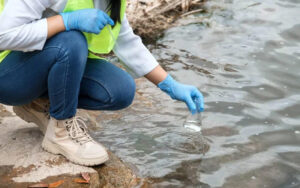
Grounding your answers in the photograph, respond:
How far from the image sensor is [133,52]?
2801 millimetres

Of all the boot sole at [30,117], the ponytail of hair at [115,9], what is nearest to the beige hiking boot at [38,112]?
the boot sole at [30,117]

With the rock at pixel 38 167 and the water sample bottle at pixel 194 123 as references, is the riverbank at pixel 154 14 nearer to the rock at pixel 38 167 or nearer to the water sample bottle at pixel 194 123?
the water sample bottle at pixel 194 123

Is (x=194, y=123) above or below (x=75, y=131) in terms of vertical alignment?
below

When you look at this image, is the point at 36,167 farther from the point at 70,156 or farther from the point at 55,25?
the point at 55,25

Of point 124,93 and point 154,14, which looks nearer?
point 124,93

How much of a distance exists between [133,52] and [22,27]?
775mm

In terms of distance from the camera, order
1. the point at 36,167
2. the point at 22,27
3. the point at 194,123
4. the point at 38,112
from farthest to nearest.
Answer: the point at 194,123 < the point at 38,112 < the point at 36,167 < the point at 22,27

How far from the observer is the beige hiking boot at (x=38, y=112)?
276cm

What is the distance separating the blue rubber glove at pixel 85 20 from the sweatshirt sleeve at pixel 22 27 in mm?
121

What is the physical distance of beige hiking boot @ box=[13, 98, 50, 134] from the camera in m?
2.76

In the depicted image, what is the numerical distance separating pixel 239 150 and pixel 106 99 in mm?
1050

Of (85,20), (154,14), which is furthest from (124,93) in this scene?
(154,14)

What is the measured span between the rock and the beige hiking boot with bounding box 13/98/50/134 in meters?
0.10

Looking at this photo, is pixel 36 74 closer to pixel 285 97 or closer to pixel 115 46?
pixel 115 46
